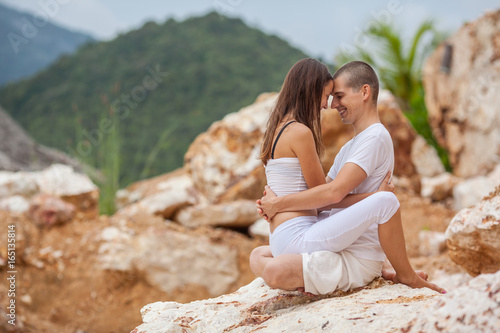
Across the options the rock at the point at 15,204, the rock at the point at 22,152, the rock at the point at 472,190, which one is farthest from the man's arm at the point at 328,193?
the rock at the point at 22,152

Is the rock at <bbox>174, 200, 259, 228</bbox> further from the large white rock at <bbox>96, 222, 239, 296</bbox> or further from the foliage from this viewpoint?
the foliage

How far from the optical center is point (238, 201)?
19.2ft

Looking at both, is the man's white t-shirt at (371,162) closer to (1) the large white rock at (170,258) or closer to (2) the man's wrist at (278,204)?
(2) the man's wrist at (278,204)

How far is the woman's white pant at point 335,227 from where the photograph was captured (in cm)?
222

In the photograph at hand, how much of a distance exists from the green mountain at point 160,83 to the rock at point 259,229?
7287 mm

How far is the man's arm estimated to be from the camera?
229 centimetres

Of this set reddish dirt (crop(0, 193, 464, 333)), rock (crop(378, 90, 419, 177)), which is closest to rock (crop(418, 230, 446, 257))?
reddish dirt (crop(0, 193, 464, 333))

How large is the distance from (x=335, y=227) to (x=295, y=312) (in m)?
0.45

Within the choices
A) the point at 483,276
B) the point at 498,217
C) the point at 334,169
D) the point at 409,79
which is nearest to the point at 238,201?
the point at 334,169

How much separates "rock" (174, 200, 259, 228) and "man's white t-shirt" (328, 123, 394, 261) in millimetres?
3416

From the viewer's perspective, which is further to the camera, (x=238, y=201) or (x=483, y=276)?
(x=238, y=201)

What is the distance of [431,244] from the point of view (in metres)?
5.23

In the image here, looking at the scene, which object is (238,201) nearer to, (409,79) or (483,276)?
(483,276)

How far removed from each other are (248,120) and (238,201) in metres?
1.19
